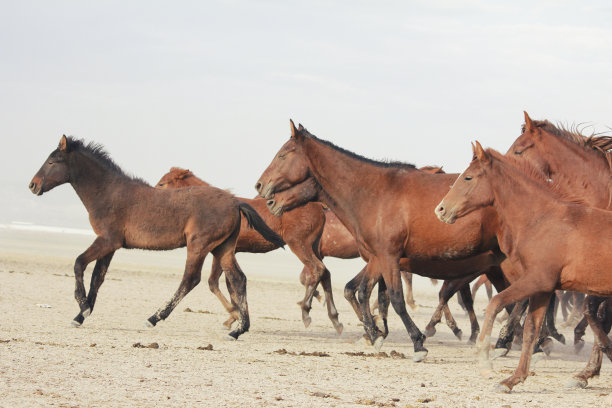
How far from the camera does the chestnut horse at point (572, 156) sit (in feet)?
30.5

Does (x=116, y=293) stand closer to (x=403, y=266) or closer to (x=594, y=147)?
(x=403, y=266)

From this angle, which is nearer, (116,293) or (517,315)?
(517,315)

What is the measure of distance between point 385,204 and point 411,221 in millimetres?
366

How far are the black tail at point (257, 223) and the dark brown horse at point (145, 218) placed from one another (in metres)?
0.02

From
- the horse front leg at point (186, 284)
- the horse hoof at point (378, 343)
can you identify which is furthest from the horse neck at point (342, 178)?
the horse front leg at point (186, 284)

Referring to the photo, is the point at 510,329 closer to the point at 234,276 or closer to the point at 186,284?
the point at 234,276

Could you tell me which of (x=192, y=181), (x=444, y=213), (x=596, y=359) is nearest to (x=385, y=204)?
(x=444, y=213)

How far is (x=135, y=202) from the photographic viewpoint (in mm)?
12000

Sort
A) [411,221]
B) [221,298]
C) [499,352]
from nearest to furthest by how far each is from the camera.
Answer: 1. [411,221]
2. [499,352]
3. [221,298]

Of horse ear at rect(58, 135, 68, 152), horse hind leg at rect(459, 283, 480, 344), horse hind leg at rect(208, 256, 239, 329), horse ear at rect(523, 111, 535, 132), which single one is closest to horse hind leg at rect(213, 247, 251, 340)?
horse hind leg at rect(208, 256, 239, 329)

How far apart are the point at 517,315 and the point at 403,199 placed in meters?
2.12

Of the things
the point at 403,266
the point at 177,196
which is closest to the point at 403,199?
the point at 403,266

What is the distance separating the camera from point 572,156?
9.66m

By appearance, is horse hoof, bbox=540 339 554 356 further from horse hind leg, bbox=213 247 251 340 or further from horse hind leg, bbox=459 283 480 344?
horse hind leg, bbox=213 247 251 340
